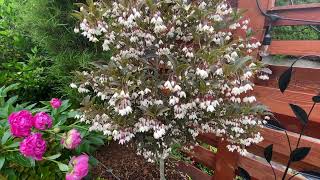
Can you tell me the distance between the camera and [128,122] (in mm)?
1519

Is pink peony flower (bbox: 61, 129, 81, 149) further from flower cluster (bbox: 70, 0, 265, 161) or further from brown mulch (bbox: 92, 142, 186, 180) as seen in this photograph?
brown mulch (bbox: 92, 142, 186, 180)

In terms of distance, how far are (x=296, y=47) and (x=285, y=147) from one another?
62 centimetres

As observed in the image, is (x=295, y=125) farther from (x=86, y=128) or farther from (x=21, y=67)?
(x=21, y=67)

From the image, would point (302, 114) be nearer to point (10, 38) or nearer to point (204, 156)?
point (204, 156)

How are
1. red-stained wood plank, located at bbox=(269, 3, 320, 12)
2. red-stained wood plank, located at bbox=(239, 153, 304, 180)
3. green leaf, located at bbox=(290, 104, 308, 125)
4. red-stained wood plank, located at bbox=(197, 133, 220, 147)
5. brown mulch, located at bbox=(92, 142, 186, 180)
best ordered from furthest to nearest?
brown mulch, located at bbox=(92, 142, 186, 180)
red-stained wood plank, located at bbox=(197, 133, 220, 147)
red-stained wood plank, located at bbox=(239, 153, 304, 180)
red-stained wood plank, located at bbox=(269, 3, 320, 12)
green leaf, located at bbox=(290, 104, 308, 125)

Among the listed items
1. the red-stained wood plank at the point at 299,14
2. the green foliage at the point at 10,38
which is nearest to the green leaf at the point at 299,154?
the red-stained wood plank at the point at 299,14

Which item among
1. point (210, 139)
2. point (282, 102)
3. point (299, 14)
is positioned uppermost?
point (299, 14)

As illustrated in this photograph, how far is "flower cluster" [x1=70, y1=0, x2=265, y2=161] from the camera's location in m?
1.39

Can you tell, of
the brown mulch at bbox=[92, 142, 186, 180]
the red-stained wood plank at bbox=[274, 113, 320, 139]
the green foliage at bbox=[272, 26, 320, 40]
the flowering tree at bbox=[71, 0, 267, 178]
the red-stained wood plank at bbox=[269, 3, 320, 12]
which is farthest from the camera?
the green foliage at bbox=[272, 26, 320, 40]

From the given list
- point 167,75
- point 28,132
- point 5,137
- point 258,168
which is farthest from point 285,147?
point 5,137

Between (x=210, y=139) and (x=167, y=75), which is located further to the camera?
(x=210, y=139)

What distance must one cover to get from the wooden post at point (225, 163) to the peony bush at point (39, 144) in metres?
0.90

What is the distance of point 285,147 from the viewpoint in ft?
6.11

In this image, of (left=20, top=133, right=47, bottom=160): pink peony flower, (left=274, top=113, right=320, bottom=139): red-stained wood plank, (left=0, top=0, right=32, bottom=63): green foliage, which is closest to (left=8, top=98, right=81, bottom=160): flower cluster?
(left=20, top=133, right=47, bottom=160): pink peony flower
